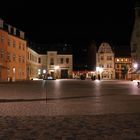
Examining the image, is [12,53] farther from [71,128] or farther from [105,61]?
[71,128]

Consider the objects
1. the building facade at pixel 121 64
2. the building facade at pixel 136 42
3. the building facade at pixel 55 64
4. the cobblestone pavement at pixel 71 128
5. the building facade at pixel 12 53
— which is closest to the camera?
the cobblestone pavement at pixel 71 128

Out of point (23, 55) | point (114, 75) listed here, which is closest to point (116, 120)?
point (23, 55)

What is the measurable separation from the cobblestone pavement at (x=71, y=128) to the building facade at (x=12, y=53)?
173 ft

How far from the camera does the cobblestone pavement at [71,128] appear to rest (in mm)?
8422

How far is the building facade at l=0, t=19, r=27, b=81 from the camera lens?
64494 millimetres

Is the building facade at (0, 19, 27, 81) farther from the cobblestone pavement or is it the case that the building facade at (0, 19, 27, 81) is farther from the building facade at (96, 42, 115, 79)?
the cobblestone pavement

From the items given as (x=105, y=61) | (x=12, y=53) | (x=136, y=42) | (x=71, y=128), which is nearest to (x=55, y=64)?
(x=105, y=61)

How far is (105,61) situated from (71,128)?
338 ft

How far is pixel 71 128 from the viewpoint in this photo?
31.9ft

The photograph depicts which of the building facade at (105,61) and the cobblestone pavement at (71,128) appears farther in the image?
the building facade at (105,61)

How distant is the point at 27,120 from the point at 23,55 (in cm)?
6767

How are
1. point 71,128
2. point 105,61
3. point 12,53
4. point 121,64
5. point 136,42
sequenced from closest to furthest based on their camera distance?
point 71,128
point 12,53
point 136,42
point 121,64
point 105,61

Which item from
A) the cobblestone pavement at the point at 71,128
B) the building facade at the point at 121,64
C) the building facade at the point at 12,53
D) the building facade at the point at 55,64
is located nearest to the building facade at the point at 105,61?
the building facade at the point at 121,64

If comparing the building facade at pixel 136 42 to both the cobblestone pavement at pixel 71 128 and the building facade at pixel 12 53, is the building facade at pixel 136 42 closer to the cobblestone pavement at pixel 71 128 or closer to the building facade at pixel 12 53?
the building facade at pixel 12 53
